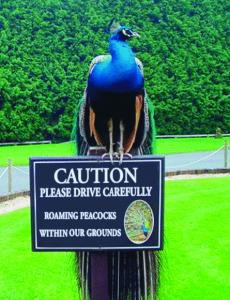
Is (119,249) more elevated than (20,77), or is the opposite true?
(20,77)

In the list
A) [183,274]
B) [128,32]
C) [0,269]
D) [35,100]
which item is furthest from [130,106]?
[35,100]

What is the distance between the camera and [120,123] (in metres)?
3.79

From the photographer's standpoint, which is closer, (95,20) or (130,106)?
(130,106)

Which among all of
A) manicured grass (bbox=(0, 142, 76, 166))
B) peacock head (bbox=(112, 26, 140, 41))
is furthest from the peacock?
manicured grass (bbox=(0, 142, 76, 166))

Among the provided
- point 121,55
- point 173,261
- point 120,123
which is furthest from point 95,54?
point 121,55

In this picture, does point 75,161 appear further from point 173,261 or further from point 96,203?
point 173,261

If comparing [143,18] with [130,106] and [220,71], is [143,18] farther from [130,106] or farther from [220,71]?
[130,106]

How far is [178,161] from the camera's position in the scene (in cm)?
1465

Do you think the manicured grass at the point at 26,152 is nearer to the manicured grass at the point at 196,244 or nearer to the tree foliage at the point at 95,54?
the tree foliage at the point at 95,54

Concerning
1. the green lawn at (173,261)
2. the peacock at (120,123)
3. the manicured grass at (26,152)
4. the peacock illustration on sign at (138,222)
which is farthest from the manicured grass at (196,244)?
the manicured grass at (26,152)

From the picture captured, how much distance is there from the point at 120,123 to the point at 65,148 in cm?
1435

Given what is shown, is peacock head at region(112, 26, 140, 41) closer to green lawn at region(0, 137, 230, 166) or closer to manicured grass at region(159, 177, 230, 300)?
manicured grass at region(159, 177, 230, 300)

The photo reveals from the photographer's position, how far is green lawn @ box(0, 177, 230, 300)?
5438 millimetres

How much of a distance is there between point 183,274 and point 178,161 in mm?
8793
